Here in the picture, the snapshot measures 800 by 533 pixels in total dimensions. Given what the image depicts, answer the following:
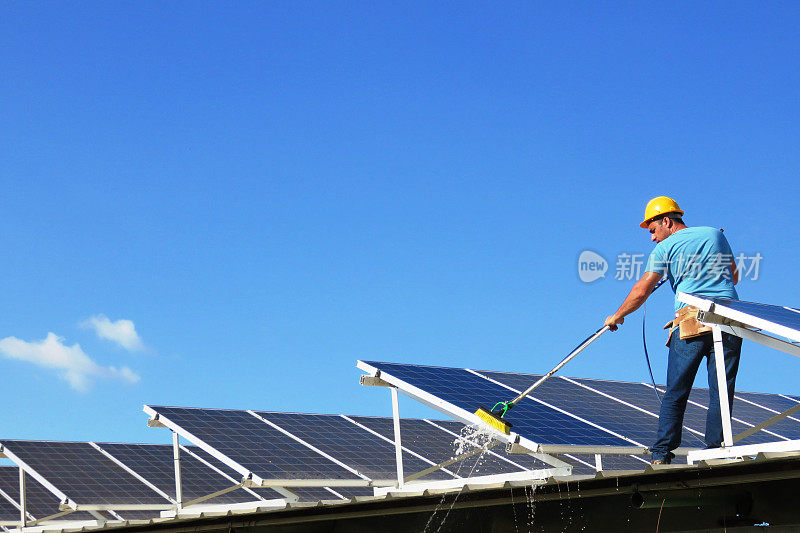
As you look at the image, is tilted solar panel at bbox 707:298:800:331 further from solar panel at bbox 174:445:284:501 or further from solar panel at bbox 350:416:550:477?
solar panel at bbox 174:445:284:501

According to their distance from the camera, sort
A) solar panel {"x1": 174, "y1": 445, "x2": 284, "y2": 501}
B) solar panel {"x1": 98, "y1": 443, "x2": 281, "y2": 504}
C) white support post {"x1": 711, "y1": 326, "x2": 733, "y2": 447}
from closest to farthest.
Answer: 1. white support post {"x1": 711, "y1": 326, "x2": 733, "y2": 447}
2. solar panel {"x1": 98, "y1": 443, "x2": 281, "y2": 504}
3. solar panel {"x1": 174, "y1": 445, "x2": 284, "y2": 501}

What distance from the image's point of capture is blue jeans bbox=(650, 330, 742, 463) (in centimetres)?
829

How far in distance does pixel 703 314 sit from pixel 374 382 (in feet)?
13.2

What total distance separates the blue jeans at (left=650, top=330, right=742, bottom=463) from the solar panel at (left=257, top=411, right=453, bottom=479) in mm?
5667

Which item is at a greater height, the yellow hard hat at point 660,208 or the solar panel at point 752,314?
the yellow hard hat at point 660,208

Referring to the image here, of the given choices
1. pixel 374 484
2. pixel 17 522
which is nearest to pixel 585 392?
pixel 374 484

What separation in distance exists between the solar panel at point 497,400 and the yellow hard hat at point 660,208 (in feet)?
7.00

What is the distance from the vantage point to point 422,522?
1027 cm

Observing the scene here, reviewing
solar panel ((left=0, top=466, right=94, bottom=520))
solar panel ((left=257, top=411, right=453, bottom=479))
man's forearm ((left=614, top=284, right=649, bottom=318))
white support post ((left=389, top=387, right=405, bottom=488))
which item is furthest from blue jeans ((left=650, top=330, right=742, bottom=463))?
solar panel ((left=0, top=466, right=94, bottom=520))

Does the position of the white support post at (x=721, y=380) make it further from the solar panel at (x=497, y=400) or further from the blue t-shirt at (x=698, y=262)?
the solar panel at (x=497, y=400)

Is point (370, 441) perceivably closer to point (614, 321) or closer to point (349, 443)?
point (349, 443)

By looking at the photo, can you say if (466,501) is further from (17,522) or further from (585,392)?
(17,522)

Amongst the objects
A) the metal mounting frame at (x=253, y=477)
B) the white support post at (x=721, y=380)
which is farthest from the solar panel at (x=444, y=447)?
the white support post at (x=721, y=380)

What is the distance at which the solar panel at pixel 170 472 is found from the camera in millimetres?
15969
